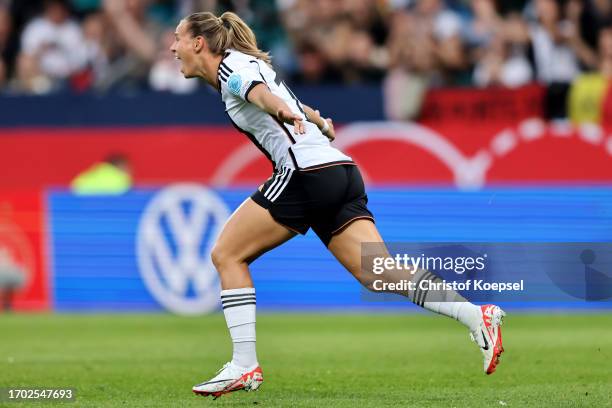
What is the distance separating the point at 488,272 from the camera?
7.45 meters

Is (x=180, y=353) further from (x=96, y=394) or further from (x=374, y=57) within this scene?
(x=374, y=57)

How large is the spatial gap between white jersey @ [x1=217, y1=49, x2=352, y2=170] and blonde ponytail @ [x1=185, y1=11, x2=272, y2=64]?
64 millimetres

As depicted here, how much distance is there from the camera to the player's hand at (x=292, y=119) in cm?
656

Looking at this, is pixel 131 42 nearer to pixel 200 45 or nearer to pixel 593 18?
pixel 593 18

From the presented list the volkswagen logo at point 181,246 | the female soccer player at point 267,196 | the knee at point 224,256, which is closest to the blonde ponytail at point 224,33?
the female soccer player at point 267,196

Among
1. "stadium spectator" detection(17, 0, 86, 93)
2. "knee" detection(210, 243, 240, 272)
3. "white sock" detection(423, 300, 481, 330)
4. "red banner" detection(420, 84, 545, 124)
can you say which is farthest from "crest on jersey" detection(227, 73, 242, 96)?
"stadium spectator" detection(17, 0, 86, 93)

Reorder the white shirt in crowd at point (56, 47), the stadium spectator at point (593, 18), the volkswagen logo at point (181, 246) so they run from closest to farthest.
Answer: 1. the volkswagen logo at point (181, 246)
2. the stadium spectator at point (593, 18)
3. the white shirt in crowd at point (56, 47)

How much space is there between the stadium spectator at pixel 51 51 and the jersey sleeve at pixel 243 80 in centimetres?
1126

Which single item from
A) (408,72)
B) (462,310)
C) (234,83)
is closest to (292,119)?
(234,83)

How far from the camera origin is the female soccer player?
279 inches

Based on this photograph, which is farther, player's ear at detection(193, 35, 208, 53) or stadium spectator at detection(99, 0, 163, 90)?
stadium spectator at detection(99, 0, 163, 90)

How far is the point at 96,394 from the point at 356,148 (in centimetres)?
894

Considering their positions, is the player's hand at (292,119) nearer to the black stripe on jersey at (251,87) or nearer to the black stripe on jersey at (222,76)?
the black stripe on jersey at (251,87)

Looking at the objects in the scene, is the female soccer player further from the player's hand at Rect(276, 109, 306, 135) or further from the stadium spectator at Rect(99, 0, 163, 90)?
the stadium spectator at Rect(99, 0, 163, 90)
